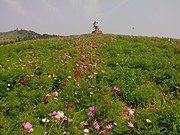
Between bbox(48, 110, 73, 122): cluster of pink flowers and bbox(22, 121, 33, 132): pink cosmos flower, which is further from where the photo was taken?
bbox(48, 110, 73, 122): cluster of pink flowers

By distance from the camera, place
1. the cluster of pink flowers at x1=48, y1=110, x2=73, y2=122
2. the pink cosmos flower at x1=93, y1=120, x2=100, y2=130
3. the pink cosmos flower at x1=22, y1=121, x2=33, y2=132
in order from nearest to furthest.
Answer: the pink cosmos flower at x1=22, y1=121, x2=33, y2=132 → the cluster of pink flowers at x1=48, y1=110, x2=73, y2=122 → the pink cosmos flower at x1=93, y1=120, x2=100, y2=130

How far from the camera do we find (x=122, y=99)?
670 centimetres

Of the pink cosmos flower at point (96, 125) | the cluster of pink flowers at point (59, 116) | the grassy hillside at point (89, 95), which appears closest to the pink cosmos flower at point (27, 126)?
the grassy hillside at point (89, 95)

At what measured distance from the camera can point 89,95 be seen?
6359 millimetres

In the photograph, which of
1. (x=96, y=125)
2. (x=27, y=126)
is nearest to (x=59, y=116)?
(x=27, y=126)

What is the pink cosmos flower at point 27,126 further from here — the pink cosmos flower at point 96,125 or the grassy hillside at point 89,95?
the pink cosmos flower at point 96,125

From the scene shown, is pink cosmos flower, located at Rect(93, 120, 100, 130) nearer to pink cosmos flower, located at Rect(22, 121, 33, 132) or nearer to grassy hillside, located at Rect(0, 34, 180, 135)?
grassy hillside, located at Rect(0, 34, 180, 135)

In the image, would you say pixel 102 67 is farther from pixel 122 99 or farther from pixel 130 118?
pixel 130 118

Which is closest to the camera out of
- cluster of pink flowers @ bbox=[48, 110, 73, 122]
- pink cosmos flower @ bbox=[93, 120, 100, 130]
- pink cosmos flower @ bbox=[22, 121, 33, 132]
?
pink cosmos flower @ bbox=[22, 121, 33, 132]

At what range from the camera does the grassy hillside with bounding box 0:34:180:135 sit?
4785 mm

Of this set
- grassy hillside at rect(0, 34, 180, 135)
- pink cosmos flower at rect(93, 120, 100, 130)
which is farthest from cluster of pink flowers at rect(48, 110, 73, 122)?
pink cosmos flower at rect(93, 120, 100, 130)

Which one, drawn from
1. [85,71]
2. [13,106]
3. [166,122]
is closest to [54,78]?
[85,71]

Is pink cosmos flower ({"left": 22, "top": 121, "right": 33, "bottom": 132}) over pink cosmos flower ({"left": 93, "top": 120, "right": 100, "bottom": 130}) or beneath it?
over

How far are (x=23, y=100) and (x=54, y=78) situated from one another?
1727mm
